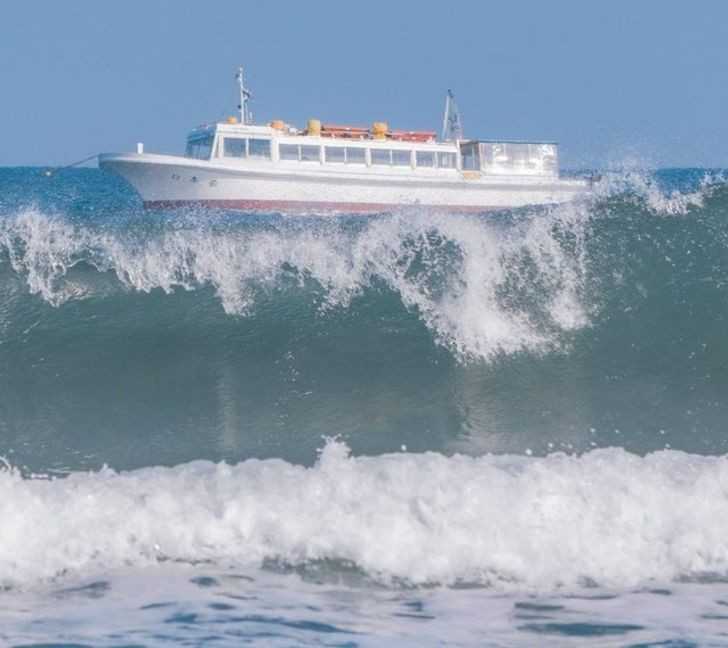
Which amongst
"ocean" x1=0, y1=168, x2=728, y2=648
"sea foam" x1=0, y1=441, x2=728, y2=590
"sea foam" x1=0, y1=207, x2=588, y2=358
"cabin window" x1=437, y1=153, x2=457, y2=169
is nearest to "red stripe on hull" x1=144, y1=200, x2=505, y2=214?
"cabin window" x1=437, y1=153, x2=457, y2=169

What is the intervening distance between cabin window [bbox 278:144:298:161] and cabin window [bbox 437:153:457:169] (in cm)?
458

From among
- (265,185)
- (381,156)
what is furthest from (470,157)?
(265,185)

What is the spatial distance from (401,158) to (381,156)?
2.29 ft

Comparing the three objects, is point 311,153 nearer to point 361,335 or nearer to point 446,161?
point 446,161

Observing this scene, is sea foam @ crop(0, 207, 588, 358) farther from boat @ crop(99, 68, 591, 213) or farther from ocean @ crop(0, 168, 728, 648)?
boat @ crop(99, 68, 591, 213)

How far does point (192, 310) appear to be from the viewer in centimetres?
1055

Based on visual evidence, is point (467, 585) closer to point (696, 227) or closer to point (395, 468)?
point (395, 468)

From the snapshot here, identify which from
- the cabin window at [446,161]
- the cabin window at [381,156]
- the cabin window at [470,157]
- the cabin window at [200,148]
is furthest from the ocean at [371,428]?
the cabin window at [470,157]

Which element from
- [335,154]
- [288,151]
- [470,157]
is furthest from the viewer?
[470,157]

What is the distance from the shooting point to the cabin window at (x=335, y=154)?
31.8 m

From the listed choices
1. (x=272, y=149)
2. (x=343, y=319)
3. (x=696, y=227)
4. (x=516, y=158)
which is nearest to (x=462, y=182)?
(x=516, y=158)

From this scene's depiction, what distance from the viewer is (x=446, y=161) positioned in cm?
3353

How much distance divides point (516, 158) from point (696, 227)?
73.8 ft

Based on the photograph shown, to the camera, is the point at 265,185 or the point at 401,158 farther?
the point at 401,158
